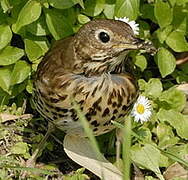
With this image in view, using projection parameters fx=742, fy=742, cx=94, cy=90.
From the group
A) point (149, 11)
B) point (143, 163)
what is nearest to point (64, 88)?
point (143, 163)

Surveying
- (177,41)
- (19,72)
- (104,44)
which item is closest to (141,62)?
(177,41)

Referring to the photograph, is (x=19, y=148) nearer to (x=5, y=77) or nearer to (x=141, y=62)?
(x=5, y=77)

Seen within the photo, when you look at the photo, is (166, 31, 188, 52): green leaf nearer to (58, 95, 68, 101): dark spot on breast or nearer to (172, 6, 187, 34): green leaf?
(172, 6, 187, 34): green leaf

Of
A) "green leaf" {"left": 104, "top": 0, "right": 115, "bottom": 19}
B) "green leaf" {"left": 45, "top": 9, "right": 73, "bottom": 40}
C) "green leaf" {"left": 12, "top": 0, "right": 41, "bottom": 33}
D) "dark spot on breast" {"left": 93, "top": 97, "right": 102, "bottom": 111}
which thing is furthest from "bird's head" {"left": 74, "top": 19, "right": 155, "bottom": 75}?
"green leaf" {"left": 104, "top": 0, "right": 115, "bottom": 19}

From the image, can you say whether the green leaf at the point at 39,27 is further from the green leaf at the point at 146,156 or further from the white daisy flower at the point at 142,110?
the green leaf at the point at 146,156

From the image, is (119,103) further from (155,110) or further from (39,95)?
(155,110)

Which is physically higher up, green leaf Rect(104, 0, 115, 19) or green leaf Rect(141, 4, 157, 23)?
green leaf Rect(104, 0, 115, 19)
